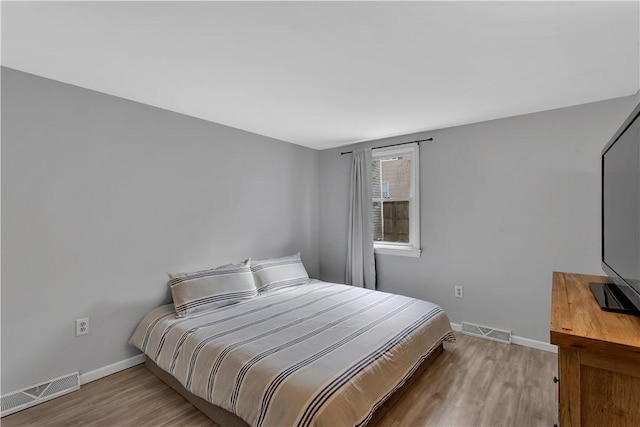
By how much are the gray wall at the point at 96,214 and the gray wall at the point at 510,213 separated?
2.22m

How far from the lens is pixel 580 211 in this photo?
8.52ft

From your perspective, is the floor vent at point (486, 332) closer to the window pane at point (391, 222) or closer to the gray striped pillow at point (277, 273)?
the window pane at point (391, 222)

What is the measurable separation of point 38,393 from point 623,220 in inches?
136

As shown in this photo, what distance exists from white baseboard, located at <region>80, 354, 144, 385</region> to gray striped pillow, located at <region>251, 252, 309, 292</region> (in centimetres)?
118

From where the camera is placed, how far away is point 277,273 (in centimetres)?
329

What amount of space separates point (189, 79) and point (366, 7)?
135cm

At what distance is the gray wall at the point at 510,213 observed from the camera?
2.58 meters

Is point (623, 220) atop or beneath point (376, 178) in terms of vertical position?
beneath

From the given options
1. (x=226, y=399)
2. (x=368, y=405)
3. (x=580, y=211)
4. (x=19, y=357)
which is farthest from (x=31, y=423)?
(x=580, y=211)

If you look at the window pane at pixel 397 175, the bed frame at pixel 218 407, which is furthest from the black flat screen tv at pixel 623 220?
the window pane at pixel 397 175

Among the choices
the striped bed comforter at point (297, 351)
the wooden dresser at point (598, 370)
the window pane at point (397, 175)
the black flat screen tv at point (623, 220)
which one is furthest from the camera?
the window pane at point (397, 175)

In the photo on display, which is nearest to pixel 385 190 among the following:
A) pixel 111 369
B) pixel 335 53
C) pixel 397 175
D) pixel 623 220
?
pixel 397 175

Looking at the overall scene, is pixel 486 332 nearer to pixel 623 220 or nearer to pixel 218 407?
pixel 623 220

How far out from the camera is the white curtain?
151 inches
